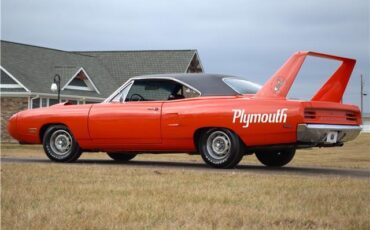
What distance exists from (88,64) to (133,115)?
31576 millimetres

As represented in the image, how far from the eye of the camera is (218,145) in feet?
29.9

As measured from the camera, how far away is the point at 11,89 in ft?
109

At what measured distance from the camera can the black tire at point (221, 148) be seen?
8859mm

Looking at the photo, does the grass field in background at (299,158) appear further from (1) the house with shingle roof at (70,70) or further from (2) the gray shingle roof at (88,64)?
(2) the gray shingle roof at (88,64)

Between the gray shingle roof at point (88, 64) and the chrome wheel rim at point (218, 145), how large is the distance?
25.2m

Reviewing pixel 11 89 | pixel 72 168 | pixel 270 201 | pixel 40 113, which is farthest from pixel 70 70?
pixel 270 201

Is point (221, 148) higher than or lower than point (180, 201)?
higher

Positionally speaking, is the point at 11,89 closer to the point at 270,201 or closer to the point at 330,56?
the point at 330,56

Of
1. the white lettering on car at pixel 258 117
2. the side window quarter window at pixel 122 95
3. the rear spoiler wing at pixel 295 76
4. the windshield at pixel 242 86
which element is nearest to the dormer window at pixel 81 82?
the side window quarter window at pixel 122 95

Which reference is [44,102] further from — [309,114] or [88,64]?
[309,114]

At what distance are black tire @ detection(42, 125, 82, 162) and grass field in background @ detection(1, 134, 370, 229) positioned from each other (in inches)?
116

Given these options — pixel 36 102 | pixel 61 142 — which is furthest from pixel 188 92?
pixel 36 102

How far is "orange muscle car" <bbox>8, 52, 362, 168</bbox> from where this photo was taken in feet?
27.9

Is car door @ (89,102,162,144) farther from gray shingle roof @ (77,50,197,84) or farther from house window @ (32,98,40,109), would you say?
gray shingle roof @ (77,50,197,84)
